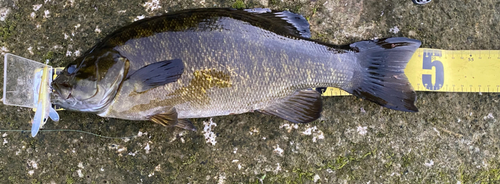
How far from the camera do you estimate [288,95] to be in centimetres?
219

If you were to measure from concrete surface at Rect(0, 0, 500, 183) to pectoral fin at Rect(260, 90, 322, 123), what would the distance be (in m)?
0.31

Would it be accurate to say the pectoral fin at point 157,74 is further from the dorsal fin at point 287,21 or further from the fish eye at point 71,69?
the dorsal fin at point 287,21

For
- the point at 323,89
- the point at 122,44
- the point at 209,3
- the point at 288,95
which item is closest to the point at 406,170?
the point at 323,89

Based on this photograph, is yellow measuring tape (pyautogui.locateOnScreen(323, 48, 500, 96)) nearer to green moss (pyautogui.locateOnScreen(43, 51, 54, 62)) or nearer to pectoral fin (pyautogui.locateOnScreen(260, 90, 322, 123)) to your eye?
pectoral fin (pyautogui.locateOnScreen(260, 90, 322, 123))

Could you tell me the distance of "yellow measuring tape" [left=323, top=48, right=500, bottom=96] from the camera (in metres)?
2.42

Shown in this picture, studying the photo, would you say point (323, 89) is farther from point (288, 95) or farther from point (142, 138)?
point (142, 138)

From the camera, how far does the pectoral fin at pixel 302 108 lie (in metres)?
2.22

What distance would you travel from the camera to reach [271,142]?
251cm

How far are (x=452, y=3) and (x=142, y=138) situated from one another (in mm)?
3156

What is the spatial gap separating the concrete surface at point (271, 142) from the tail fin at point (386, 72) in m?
0.37

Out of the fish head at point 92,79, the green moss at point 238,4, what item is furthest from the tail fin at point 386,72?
the fish head at point 92,79

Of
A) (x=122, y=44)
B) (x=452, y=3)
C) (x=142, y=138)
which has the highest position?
(x=122, y=44)

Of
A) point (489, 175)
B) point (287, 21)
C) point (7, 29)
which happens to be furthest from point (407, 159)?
point (7, 29)

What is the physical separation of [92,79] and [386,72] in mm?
2203
